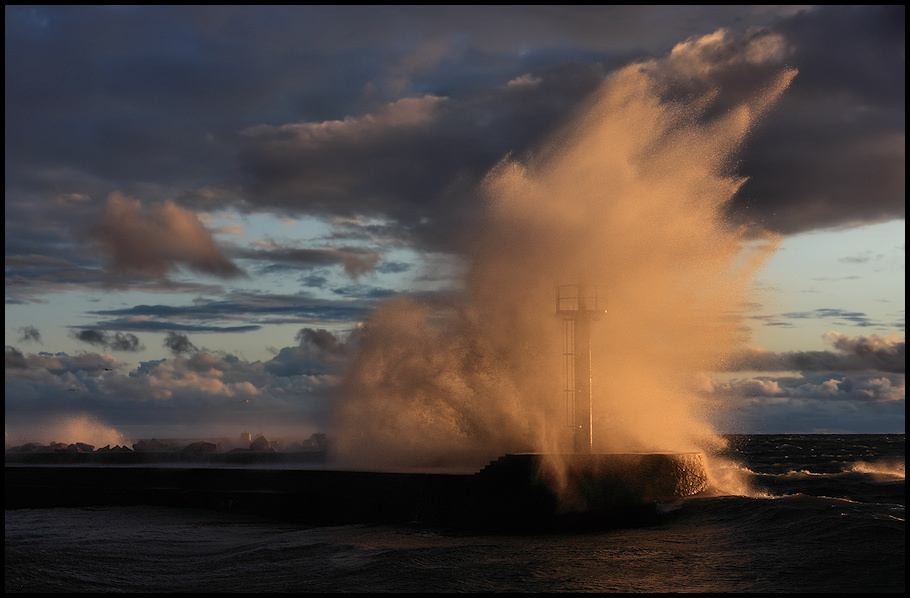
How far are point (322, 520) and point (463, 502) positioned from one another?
3.77m

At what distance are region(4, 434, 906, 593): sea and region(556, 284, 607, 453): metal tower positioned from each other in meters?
2.56

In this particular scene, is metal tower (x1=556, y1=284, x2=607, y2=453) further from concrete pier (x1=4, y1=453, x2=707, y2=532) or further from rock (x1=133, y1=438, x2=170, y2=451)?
rock (x1=133, y1=438, x2=170, y2=451)

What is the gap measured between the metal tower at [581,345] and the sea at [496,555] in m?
2.56

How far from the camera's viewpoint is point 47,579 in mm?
11664

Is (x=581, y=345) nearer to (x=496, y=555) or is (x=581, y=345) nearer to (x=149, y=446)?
(x=496, y=555)

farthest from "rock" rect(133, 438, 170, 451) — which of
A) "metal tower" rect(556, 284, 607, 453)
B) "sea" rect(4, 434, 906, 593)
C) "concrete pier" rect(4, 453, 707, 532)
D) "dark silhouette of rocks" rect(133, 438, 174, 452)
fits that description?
"metal tower" rect(556, 284, 607, 453)

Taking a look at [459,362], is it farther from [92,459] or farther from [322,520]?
[92,459]

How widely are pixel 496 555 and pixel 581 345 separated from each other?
6475 millimetres

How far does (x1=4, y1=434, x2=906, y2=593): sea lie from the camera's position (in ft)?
34.7

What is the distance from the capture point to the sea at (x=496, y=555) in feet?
34.7

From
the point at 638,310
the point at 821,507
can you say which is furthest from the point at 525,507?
the point at 638,310

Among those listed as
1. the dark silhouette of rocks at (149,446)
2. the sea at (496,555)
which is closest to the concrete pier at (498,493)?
the sea at (496,555)

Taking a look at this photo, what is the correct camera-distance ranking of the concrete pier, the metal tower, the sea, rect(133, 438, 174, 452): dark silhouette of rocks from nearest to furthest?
1. the sea
2. the concrete pier
3. the metal tower
4. rect(133, 438, 174, 452): dark silhouette of rocks

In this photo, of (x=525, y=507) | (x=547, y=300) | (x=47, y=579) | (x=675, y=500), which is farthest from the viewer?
(x=547, y=300)
